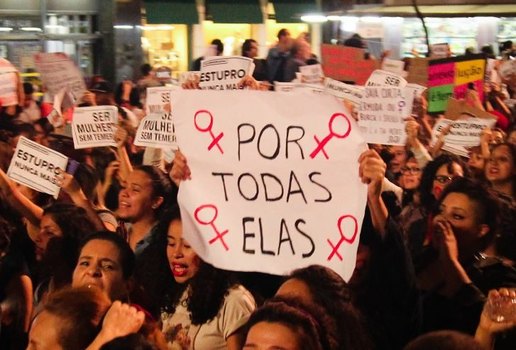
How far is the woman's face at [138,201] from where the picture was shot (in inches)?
207

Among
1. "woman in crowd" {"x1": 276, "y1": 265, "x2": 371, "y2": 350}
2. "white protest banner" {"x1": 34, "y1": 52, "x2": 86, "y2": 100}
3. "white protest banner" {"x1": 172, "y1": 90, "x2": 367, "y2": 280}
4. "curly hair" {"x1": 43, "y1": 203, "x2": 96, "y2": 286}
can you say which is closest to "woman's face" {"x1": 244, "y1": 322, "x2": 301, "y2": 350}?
"woman in crowd" {"x1": 276, "y1": 265, "x2": 371, "y2": 350}

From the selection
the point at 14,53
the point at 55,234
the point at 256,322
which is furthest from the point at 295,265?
the point at 14,53

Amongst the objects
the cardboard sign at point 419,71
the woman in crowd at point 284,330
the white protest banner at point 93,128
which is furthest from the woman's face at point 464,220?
the cardboard sign at point 419,71

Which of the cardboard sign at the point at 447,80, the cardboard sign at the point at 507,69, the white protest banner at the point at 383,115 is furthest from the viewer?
the cardboard sign at the point at 507,69

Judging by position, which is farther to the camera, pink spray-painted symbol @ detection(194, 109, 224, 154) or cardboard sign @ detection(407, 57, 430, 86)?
cardboard sign @ detection(407, 57, 430, 86)

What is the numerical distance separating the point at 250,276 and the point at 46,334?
1165mm

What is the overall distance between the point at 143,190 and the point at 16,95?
3.57 m

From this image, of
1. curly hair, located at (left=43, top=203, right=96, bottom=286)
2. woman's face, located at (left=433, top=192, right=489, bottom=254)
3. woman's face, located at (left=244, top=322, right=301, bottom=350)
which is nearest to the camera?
woman's face, located at (left=244, top=322, right=301, bottom=350)

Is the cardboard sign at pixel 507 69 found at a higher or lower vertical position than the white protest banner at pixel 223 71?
lower

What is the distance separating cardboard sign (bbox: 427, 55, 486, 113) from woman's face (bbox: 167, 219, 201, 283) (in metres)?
3.94

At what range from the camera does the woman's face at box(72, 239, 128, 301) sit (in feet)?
13.6

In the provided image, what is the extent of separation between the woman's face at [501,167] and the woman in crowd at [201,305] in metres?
2.41

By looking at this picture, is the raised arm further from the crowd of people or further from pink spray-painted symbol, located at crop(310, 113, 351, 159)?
pink spray-painted symbol, located at crop(310, 113, 351, 159)

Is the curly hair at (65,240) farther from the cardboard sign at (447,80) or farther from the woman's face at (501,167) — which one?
the cardboard sign at (447,80)
